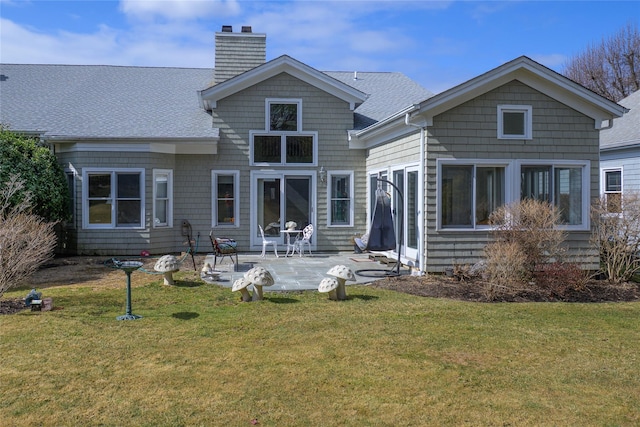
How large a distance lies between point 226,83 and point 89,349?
381 inches

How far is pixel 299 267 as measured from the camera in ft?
39.0

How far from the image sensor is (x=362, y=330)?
686 centimetres

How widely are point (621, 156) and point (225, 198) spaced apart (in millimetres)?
10928

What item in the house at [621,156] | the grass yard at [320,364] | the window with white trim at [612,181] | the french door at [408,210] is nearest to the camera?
the grass yard at [320,364]

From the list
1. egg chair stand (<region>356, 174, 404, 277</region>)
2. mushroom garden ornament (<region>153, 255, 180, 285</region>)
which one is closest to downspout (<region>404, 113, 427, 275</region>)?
egg chair stand (<region>356, 174, 404, 277</region>)

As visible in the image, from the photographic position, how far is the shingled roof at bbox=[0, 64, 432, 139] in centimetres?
1451

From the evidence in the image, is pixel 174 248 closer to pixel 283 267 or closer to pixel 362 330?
pixel 283 267

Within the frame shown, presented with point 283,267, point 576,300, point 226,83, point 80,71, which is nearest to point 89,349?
point 283,267

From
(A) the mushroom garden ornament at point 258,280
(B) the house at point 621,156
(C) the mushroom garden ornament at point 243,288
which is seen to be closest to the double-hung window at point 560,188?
(B) the house at point 621,156

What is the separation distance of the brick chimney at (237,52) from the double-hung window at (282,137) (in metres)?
2.43

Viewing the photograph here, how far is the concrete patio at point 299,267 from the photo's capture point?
9961mm

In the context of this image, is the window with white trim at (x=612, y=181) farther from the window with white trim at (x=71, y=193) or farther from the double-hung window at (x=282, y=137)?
the window with white trim at (x=71, y=193)

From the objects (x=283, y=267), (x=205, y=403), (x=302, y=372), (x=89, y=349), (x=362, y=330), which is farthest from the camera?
(x=283, y=267)

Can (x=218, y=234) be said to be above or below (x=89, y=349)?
above
